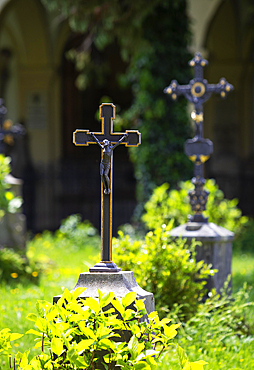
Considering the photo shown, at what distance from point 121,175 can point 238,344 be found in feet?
28.9

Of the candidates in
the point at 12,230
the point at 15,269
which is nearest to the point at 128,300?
the point at 15,269

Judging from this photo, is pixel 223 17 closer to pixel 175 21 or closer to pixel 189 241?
pixel 175 21

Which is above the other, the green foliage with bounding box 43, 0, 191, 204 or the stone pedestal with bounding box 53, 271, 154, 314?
the green foliage with bounding box 43, 0, 191, 204

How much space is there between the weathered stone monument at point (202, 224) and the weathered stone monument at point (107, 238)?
5.14 feet

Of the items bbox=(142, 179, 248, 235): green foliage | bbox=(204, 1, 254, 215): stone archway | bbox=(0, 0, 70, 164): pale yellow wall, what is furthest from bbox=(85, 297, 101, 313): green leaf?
bbox=(0, 0, 70, 164): pale yellow wall

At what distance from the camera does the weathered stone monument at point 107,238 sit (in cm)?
296

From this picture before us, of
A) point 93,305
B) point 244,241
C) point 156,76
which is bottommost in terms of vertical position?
point 244,241

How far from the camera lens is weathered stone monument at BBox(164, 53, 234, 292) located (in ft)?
16.3

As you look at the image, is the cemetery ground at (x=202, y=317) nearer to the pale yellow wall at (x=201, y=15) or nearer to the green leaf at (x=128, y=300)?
the green leaf at (x=128, y=300)

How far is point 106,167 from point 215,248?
2114mm

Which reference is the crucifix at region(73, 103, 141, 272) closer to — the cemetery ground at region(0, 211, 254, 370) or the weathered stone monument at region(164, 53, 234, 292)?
the cemetery ground at region(0, 211, 254, 370)

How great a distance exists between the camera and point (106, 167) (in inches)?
127

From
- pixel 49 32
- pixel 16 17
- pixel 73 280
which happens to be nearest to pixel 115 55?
pixel 49 32

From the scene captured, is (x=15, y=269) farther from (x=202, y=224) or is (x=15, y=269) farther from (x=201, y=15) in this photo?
(x=201, y=15)
